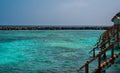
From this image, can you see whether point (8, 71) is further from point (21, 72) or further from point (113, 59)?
point (113, 59)

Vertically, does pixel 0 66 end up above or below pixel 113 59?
below

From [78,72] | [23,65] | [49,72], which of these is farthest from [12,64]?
[78,72]

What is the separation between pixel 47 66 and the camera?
2081 cm

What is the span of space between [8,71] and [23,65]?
8.54 feet

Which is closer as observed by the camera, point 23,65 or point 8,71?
point 8,71

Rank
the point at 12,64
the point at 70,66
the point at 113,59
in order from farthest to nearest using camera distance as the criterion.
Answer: the point at 12,64 < the point at 70,66 < the point at 113,59

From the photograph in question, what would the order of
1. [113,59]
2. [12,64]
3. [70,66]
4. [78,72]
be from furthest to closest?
[12,64] < [70,66] < [78,72] < [113,59]

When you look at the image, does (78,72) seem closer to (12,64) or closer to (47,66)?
(47,66)

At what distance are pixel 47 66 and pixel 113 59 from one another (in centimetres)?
841

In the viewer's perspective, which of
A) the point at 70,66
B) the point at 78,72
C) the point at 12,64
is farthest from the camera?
Result: the point at 12,64

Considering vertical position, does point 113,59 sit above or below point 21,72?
above

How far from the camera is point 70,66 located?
67.5ft

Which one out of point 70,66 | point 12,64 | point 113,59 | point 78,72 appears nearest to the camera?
point 113,59

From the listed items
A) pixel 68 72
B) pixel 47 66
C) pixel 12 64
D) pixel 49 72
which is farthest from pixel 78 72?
pixel 12 64
